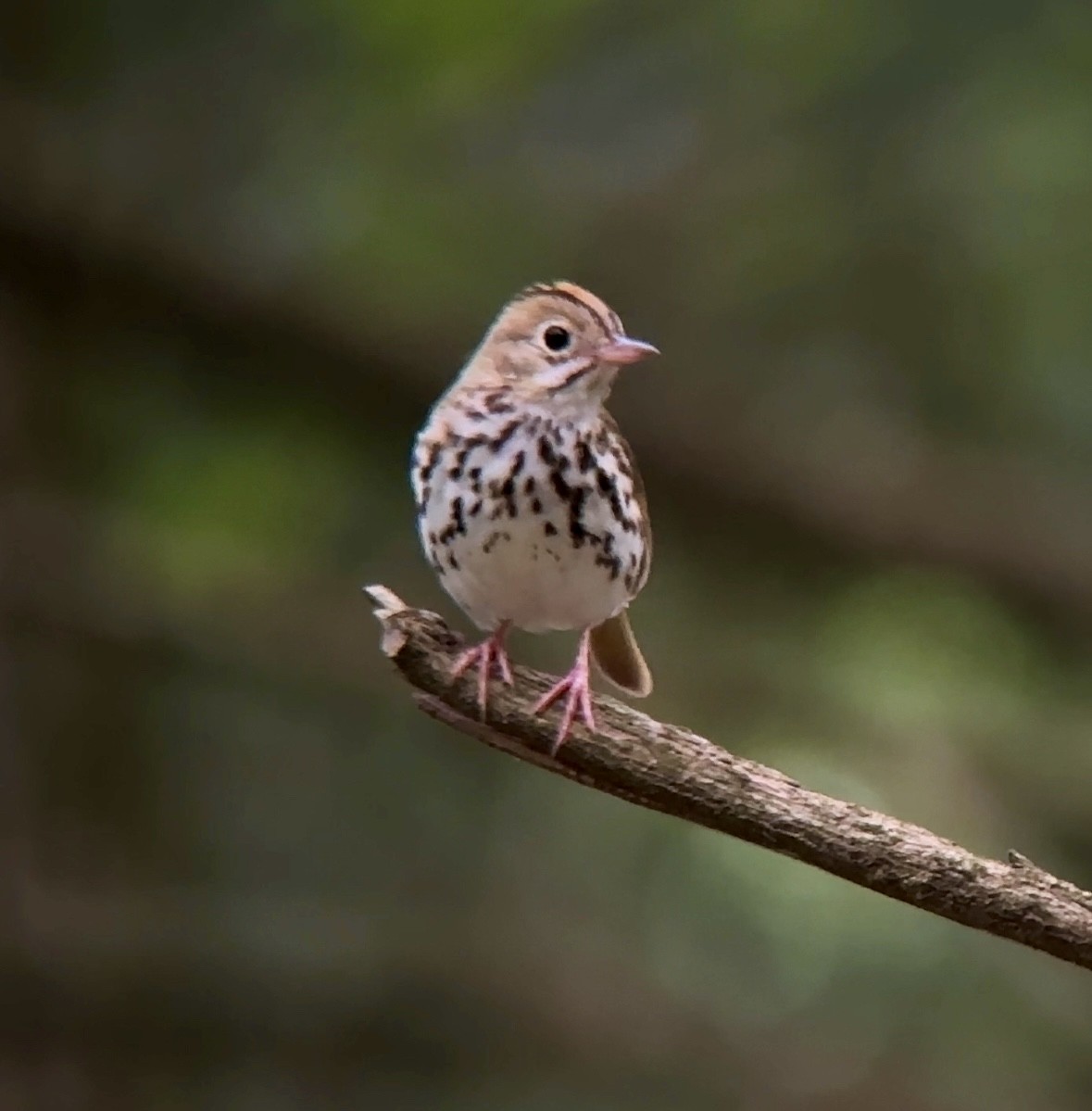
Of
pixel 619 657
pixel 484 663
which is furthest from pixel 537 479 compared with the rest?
pixel 619 657

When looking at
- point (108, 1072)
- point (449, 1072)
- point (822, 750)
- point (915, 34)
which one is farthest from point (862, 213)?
point (108, 1072)

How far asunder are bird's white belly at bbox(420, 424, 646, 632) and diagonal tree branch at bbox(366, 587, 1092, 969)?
0.31 meters

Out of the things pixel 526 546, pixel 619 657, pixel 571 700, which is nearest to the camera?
pixel 571 700

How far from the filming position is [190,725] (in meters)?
3.80

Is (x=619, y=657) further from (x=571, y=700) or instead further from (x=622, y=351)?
(x=571, y=700)

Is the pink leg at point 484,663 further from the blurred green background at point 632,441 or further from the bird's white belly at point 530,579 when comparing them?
the blurred green background at point 632,441

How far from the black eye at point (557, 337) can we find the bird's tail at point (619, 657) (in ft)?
1.76

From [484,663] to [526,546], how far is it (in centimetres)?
26

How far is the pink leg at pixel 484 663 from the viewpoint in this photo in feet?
6.18

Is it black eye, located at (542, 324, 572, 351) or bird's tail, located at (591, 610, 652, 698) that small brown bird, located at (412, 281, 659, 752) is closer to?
black eye, located at (542, 324, 572, 351)

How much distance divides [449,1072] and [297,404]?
147 centimetres

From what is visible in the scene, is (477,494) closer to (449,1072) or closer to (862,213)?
(862,213)

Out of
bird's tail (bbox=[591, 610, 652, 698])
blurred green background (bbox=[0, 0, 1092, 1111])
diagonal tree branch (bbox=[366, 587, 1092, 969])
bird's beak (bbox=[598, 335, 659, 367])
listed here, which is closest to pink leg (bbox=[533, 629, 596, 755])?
diagonal tree branch (bbox=[366, 587, 1092, 969])

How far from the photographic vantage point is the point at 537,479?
2.19 meters
